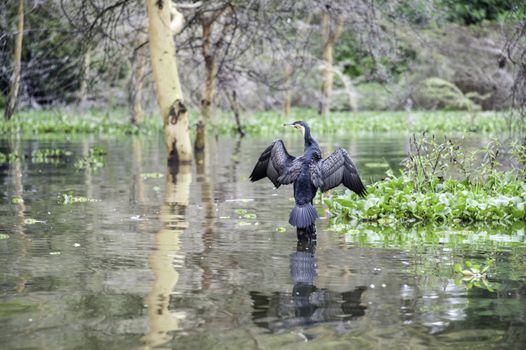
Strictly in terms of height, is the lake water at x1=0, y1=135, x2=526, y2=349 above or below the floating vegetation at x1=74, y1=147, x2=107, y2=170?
below

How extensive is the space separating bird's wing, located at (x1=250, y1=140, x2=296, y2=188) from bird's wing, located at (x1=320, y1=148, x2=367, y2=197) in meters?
0.38

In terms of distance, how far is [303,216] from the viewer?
412 inches

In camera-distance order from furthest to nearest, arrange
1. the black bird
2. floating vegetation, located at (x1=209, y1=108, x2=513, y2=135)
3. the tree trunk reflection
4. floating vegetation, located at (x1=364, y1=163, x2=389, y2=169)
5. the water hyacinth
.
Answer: floating vegetation, located at (x1=209, y1=108, x2=513, y2=135), floating vegetation, located at (x1=364, y1=163, x2=389, y2=169), the water hyacinth, the black bird, the tree trunk reflection

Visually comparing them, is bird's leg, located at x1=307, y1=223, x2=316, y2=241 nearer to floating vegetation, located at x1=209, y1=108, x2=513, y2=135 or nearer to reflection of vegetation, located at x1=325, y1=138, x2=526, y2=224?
reflection of vegetation, located at x1=325, y1=138, x2=526, y2=224

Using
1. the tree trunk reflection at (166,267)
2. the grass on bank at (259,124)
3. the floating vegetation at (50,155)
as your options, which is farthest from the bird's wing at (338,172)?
the grass on bank at (259,124)

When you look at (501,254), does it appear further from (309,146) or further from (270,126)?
(270,126)

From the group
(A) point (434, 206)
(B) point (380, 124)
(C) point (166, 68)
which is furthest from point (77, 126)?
(A) point (434, 206)

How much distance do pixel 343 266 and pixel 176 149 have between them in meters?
13.6

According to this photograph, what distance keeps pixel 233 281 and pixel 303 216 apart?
2.18 m

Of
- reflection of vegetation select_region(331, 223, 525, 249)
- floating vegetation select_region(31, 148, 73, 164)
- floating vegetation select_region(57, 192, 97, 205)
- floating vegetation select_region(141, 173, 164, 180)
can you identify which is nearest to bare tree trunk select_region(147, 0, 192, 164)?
floating vegetation select_region(141, 173, 164, 180)

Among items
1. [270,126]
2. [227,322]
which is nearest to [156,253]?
[227,322]

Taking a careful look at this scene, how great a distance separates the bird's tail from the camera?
34.2 feet

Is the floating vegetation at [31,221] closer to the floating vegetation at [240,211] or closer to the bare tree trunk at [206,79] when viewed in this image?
the floating vegetation at [240,211]

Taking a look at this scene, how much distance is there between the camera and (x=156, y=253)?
9914 millimetres
